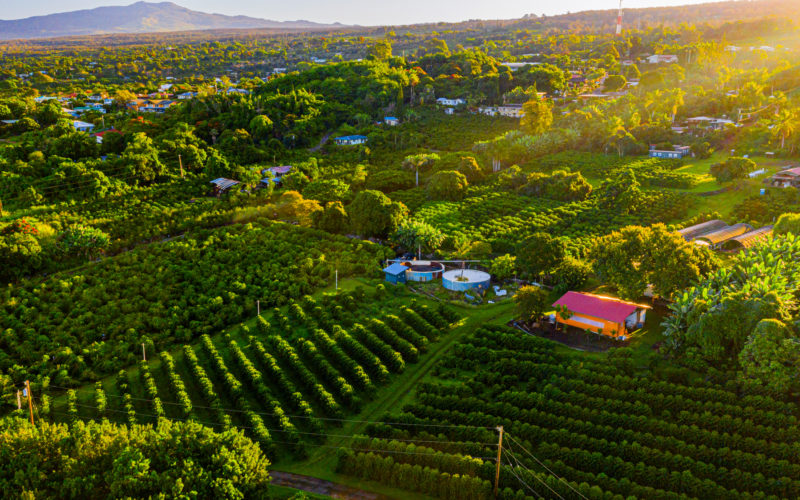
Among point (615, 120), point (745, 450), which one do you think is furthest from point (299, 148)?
point (745, 450)

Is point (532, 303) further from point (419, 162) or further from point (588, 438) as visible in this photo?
point (419, 162)

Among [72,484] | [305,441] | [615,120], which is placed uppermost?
[615,120]

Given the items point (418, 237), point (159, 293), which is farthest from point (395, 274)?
point (159, 293)

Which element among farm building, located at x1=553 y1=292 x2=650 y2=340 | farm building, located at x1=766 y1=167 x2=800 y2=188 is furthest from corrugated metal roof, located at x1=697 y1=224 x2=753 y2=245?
farm building, located at x1=553 y1=292 x2=650 y2=340

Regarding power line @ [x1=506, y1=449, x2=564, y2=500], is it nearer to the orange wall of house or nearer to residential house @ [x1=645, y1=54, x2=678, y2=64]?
the orange wall of house

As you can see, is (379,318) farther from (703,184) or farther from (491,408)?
(703,184)
